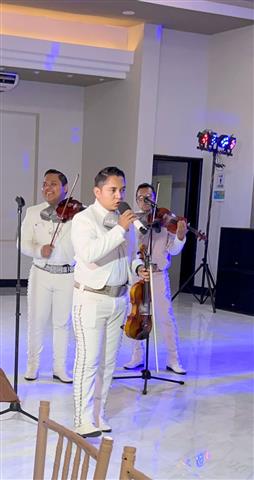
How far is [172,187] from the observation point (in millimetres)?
9719

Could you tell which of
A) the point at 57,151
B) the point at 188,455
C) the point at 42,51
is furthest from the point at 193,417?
the point at 57,151

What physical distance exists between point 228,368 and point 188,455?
192 cm

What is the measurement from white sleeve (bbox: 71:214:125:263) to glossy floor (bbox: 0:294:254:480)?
1.09m

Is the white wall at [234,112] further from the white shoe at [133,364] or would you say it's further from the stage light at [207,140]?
the white shoe at [133,364]

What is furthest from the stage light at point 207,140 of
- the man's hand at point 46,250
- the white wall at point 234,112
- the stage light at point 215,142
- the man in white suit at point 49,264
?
the man's hand at point 46,250

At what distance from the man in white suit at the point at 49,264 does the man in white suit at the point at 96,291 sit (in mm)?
904

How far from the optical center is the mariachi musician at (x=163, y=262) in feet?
15.3

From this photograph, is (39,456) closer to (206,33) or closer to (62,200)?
(62,200)

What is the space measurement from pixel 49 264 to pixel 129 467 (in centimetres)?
305

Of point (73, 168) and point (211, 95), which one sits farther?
point (73, 168)

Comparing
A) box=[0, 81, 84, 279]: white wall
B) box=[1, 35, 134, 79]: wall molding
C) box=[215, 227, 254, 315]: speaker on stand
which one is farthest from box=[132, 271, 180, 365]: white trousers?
box=[0, 81, 84, 279]: white wall

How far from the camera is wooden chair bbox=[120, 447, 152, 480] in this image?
4.83 feet

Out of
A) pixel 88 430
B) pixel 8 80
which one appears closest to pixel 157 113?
pixel 8 80

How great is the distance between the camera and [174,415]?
14.0 feet
